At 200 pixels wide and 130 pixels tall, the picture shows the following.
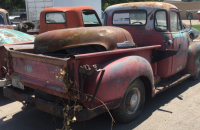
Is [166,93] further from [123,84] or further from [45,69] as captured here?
[45,69]

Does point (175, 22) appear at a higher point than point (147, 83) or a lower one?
higher

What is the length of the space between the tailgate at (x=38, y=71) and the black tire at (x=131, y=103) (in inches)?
40.0

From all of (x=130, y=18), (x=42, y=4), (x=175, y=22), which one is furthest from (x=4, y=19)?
(x=175, y=22)

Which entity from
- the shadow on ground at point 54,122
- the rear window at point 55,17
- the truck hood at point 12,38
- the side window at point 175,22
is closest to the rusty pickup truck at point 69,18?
the rear window at point 55,17

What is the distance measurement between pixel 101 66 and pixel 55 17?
5497mm

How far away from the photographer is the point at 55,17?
796cm

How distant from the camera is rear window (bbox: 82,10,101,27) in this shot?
7557mm

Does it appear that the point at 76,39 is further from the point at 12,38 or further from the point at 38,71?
the point at 12,38

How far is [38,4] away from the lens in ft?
42.7

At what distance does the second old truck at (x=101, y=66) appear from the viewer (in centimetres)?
280

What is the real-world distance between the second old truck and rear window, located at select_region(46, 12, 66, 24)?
3.34 m

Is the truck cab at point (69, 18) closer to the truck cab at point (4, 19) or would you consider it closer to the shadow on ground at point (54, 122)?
the truck cab at point (4, 19)

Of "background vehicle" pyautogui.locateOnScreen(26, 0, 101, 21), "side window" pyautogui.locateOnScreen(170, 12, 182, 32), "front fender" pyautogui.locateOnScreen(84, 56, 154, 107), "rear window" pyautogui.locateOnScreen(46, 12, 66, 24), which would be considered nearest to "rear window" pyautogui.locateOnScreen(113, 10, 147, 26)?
"side window" pyautogui.locateOnScreen(170, 12, 182, 32)

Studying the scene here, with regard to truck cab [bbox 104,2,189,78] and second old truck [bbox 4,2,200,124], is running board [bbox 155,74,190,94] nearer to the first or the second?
second old truck [bbox 4,2,200,124]
